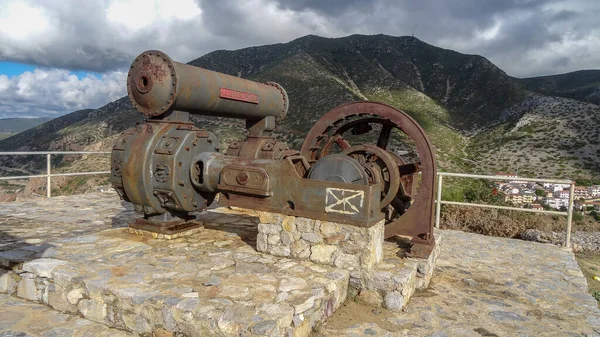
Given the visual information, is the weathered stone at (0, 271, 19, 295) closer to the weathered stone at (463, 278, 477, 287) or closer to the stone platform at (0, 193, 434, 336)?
the stone platform at (0, 193, 434, 336)

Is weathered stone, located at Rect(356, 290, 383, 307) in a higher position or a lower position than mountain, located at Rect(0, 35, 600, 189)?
lower

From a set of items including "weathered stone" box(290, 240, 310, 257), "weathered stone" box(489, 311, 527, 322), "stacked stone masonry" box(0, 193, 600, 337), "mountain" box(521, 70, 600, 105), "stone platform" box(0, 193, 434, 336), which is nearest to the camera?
"stone platform" box(0, 193, 434, 336)

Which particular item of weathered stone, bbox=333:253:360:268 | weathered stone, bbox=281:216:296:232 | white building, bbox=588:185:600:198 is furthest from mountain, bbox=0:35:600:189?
white building, bbox=588:185:600:198

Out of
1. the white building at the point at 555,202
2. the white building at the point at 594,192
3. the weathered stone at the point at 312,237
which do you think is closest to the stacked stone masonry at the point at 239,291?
the weathered stone at the point at 312,237

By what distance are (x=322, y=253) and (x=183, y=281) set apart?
4.82 feet

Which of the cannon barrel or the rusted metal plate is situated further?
the rusted metal plate

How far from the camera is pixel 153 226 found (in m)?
5.84

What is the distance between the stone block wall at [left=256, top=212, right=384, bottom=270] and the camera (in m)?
4.55

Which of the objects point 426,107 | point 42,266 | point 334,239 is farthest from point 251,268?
point 426,107

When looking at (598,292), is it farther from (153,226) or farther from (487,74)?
(487,74)

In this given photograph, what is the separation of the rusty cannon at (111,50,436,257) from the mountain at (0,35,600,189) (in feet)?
10.6

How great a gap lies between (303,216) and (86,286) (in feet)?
7.30

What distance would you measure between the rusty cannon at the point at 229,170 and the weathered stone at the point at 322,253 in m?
0.32

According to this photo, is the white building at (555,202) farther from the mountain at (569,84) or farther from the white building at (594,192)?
the mountain at (569,84)
